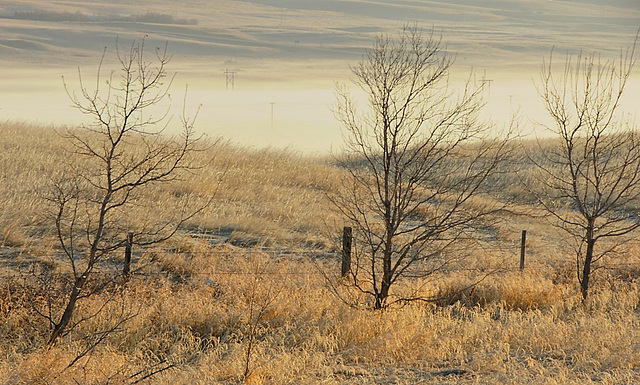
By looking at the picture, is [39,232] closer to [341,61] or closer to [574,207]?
[574,207]

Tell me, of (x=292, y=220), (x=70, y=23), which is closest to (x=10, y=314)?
(x=292, y=220)

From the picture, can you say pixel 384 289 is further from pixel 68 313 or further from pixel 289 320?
pixel 68 313

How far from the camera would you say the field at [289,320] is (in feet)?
24.2

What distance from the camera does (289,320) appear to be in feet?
31.4

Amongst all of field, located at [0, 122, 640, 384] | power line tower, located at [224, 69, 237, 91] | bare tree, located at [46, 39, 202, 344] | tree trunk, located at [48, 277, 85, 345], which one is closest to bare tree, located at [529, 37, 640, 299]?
field, located at [0, 122, 640, 384]

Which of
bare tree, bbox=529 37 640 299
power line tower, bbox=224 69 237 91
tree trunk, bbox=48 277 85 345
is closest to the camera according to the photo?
tree trunk, bbox=48 277 85 345

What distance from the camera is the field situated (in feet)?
24.2

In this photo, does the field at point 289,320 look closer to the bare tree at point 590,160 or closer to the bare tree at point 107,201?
the bare tree at point 107,201

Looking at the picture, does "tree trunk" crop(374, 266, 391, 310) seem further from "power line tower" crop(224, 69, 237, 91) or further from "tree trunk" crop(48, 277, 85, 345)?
"power line tower" crop(224, 69, 237, 91)

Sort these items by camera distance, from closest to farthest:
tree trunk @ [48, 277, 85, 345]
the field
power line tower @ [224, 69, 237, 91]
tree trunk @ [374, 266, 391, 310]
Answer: the field < tree trunk @ [48, 277, 85, 345] < tree trunk @ [374, 266, 391, 310] < power line tower @ [224, 69, 237, 91]

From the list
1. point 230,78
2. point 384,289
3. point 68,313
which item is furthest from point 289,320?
point 230,78

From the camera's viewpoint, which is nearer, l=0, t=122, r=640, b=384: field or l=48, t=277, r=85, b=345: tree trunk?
l=0, t=122, r=640, b=384: field

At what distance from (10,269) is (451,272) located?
7.41 m

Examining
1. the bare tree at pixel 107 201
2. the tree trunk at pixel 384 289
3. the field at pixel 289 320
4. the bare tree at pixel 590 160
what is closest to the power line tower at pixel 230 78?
the bare tree at pixel 590 160
